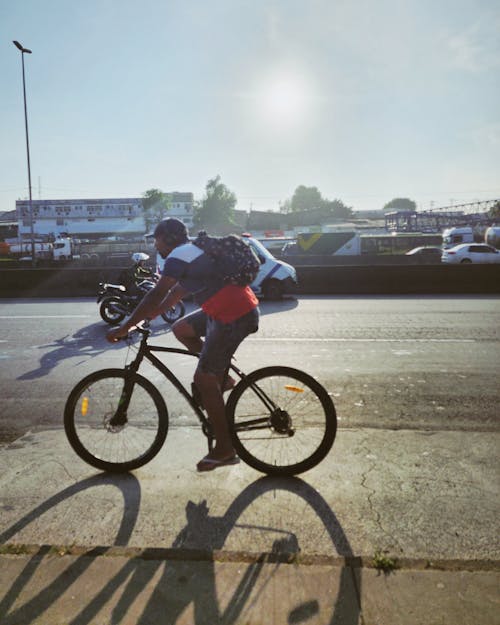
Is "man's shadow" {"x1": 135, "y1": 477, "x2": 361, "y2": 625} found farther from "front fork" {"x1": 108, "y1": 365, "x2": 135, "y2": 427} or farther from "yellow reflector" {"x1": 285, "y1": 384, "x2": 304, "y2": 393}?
"front fork" {"x1": 108, "y1": 365, "x2": 135, "y2": 427}

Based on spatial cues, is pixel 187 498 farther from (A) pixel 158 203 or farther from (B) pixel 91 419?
(A) pixel 158 203

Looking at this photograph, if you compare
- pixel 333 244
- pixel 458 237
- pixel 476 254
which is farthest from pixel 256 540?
pixel 458 237

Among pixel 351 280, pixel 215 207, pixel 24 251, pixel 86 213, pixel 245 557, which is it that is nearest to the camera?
pixel 245 557

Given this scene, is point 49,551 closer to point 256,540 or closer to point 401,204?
point 256,540

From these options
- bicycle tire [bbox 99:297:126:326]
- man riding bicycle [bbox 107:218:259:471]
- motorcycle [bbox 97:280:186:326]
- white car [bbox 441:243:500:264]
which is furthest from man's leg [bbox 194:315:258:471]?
white car [bbox 441:243:500:264]

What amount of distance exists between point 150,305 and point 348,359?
4.17 m

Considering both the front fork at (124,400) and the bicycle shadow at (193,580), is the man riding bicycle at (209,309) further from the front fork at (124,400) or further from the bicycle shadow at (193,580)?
the bicycle shadow at (193,580)

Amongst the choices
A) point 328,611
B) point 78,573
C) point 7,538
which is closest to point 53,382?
point 7,538

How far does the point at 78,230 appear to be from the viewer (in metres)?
82.1

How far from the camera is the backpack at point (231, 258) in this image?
10.3 ft

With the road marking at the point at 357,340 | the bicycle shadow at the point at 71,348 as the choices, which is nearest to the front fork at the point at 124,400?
the bicycle shadow at the point at 71,348

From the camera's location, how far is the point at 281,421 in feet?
11.1

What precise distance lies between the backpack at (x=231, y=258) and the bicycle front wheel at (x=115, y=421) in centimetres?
102

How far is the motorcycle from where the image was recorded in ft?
34.6
